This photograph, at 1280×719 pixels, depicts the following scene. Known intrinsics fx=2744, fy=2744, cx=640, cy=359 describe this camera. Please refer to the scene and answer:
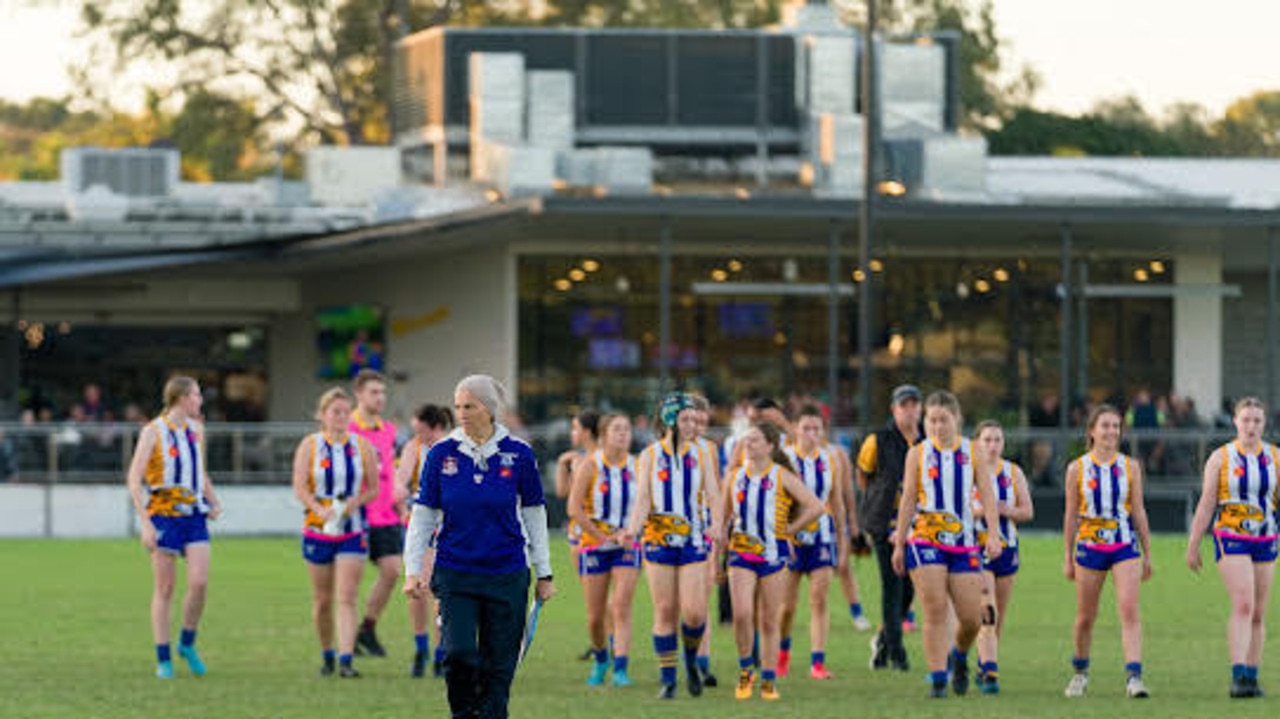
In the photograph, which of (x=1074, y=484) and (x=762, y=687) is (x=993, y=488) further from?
(x=762, y=687)

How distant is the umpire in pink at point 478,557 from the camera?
11.7 m

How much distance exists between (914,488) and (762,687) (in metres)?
1.47

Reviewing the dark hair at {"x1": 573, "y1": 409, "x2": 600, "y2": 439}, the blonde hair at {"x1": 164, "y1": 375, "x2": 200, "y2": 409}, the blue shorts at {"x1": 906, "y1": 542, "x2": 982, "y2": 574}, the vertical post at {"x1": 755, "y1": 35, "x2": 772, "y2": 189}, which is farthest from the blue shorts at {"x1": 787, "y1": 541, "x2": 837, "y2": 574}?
the vertical post at {"x1": 755, "y1": 35, "x2": 772, "y2": 189}

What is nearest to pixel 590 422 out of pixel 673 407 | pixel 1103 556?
pixel 673 407

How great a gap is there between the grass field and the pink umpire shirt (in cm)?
97

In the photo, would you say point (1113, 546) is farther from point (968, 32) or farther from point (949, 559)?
point (968, 32)

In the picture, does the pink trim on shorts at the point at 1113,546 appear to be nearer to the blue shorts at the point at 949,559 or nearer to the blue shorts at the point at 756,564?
the blue shorts at the point at 949,559

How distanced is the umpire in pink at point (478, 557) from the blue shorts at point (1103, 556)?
517 centimetres

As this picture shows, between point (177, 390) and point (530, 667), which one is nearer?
point (177, 390)

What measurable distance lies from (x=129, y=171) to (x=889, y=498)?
30914 millimetres

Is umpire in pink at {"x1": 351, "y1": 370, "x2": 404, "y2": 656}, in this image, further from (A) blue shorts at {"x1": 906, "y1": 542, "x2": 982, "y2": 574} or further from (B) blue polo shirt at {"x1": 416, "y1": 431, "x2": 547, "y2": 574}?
(B) blue polo shirt at {"x1": 416, "y1": 431, "x2": 547, "y2": 574}

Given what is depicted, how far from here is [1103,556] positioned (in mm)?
15969

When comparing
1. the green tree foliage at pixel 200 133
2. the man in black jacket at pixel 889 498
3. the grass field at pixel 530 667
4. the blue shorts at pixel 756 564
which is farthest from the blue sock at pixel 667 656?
the green tree foliage at pixel 200 133

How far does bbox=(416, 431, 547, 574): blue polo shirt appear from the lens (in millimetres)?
11750
